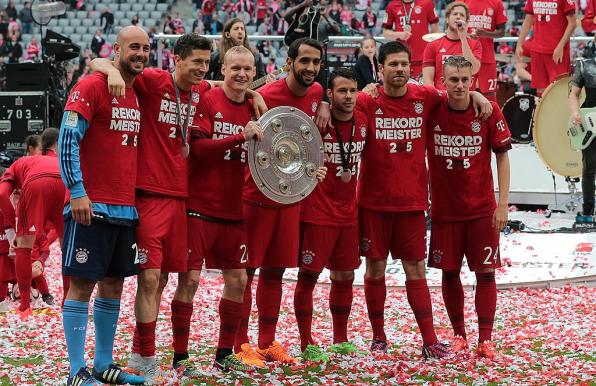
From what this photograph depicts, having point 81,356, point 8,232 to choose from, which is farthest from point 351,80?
point 8,232

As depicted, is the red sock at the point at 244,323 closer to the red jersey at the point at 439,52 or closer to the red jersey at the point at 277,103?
the red jersey at the point at 277,103

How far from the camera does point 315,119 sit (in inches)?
297

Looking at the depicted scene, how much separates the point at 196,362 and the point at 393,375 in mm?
1370

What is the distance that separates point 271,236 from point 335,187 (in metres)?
0.59

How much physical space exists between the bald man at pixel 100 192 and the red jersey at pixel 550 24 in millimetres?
8514

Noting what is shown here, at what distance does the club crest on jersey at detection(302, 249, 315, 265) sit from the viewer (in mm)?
7641

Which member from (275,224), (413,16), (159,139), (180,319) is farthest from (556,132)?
(159,139)

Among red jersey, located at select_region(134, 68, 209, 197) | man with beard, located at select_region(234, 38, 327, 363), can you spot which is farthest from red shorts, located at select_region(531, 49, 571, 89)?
red jersey, located at select_region(134, 68, 209, 197)

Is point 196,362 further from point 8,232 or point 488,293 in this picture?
point 8,232

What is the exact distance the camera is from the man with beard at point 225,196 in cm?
711

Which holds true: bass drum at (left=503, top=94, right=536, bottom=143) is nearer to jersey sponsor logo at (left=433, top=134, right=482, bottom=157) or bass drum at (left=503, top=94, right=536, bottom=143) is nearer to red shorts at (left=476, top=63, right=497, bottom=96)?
red shorts at (left=476, top=63, right=497, bottom=96)

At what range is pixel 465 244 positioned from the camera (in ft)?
26.2

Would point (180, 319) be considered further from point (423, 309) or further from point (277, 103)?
point (423, 309)

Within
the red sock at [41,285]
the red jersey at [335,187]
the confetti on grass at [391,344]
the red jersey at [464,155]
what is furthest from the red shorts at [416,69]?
the red jersey at [335,187]
